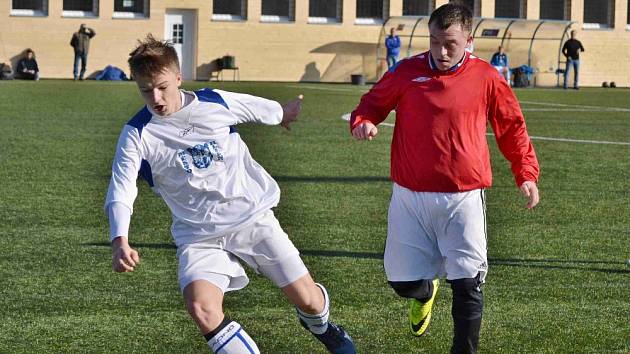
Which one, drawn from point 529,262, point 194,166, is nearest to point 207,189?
point 194,166

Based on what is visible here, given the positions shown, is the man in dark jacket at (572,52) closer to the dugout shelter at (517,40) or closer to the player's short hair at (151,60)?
the dugout shelter at (517,40)

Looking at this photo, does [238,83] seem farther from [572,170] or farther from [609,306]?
[609,306]

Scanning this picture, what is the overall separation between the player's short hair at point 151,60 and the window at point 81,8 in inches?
1795

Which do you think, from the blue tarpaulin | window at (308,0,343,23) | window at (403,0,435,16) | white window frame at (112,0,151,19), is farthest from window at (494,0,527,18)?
the blue tarpaulin

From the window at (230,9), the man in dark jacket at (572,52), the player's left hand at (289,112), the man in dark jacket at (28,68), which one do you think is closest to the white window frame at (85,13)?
the man in dark jacket at (28,68)

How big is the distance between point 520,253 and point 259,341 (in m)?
3.76

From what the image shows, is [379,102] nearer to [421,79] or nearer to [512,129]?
[421,79]

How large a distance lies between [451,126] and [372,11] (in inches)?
1894

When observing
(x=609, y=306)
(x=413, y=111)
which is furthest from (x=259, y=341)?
(x=609, y=306)

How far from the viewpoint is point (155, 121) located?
592 centimetres

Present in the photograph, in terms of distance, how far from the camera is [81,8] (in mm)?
50781

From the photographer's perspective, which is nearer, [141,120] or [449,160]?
[141,120]

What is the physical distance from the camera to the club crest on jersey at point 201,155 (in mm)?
5902

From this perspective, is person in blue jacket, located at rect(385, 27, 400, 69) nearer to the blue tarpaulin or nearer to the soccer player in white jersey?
the blue tarpaulin
